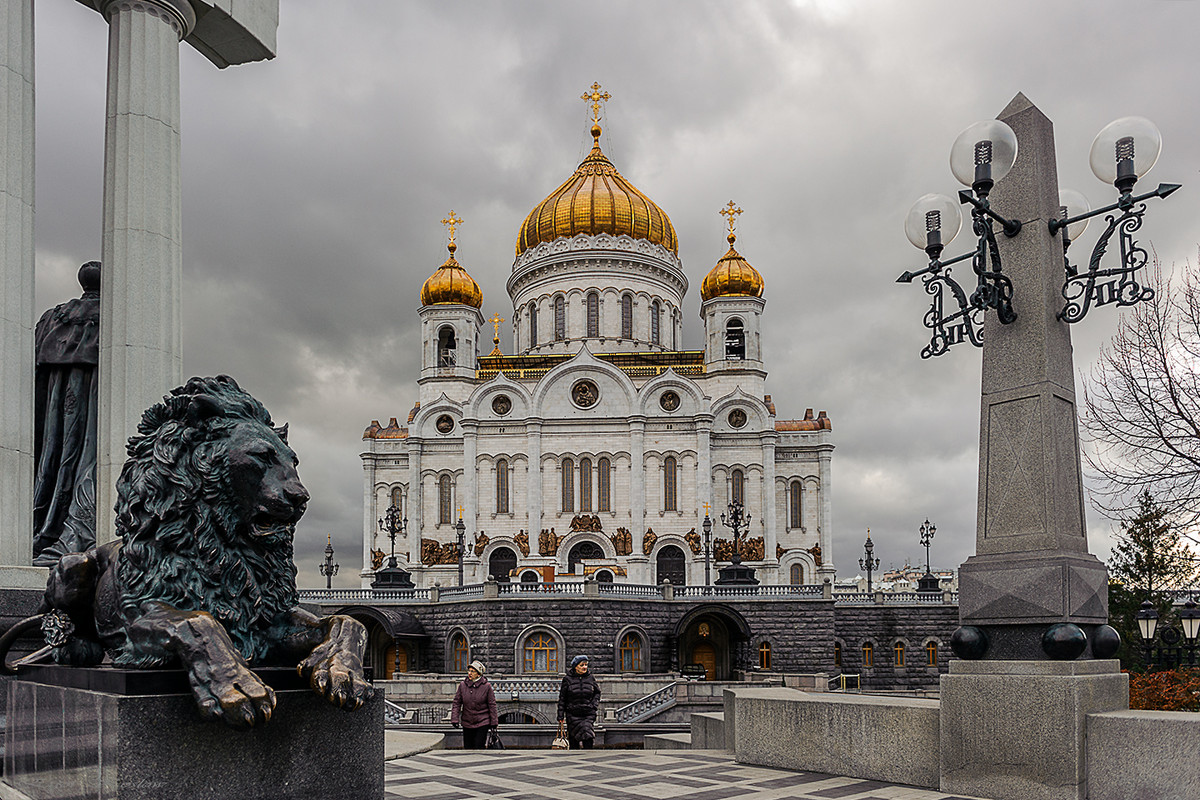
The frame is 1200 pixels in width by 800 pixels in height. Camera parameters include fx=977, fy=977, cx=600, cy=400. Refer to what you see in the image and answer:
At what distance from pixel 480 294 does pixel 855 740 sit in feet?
171

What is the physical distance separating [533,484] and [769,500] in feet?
39.6

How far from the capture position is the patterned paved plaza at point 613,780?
21.8ft

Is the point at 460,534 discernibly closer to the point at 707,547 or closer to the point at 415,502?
the point at 415,502

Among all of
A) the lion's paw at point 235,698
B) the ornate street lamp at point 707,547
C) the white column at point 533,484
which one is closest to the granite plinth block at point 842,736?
the lion's paw at point 235,698

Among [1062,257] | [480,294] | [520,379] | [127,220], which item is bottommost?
[1062,257]

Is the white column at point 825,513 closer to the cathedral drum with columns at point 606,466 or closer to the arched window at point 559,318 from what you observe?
the cathedral drum with columns at point 606,466

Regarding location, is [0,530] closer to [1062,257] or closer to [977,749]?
[977,749]

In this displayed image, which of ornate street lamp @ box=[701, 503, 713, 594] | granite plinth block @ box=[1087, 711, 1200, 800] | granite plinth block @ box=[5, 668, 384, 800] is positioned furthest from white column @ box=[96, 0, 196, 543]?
ornate street lamp @ box=[701, 503, 713, 594]

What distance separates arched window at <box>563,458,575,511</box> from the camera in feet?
165

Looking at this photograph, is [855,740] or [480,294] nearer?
[855,740]

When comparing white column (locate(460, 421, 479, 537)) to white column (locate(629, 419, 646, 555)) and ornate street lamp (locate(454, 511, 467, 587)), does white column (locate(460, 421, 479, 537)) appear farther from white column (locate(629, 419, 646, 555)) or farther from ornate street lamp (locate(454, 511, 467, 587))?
white column (locate(629, 419, 646, 555))

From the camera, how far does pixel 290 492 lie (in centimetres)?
380

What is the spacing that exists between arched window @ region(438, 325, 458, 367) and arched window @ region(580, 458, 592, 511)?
1132 cm

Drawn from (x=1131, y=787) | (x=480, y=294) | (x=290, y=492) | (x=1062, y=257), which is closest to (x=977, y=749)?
(x=1131, y=787)
